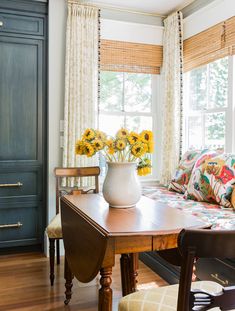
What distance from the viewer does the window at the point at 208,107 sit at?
332cm

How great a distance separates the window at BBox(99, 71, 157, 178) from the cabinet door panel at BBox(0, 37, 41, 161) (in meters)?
0.78

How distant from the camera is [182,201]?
3008 millimetres

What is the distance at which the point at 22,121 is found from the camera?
344cm

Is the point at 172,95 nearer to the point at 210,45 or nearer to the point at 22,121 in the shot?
the point at 210,45

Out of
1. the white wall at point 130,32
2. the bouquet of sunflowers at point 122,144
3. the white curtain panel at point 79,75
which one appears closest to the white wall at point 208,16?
the white wall at point 130,32

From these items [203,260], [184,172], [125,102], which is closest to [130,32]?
[125,102]

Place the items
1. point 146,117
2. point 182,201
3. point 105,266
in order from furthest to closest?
point 146,117, point 182,201, point 105,266

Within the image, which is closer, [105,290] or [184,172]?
[105,290]

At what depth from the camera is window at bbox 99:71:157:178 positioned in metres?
3.94

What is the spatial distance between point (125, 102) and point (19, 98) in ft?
4.01

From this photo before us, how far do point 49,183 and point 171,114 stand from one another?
1.52 metres

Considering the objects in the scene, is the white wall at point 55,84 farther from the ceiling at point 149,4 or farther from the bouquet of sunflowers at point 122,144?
the bouquet of sunflowers at point 122,144

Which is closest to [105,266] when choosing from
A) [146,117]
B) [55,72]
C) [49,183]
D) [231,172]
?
[231,172]

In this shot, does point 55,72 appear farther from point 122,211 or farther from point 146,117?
point 122,211
